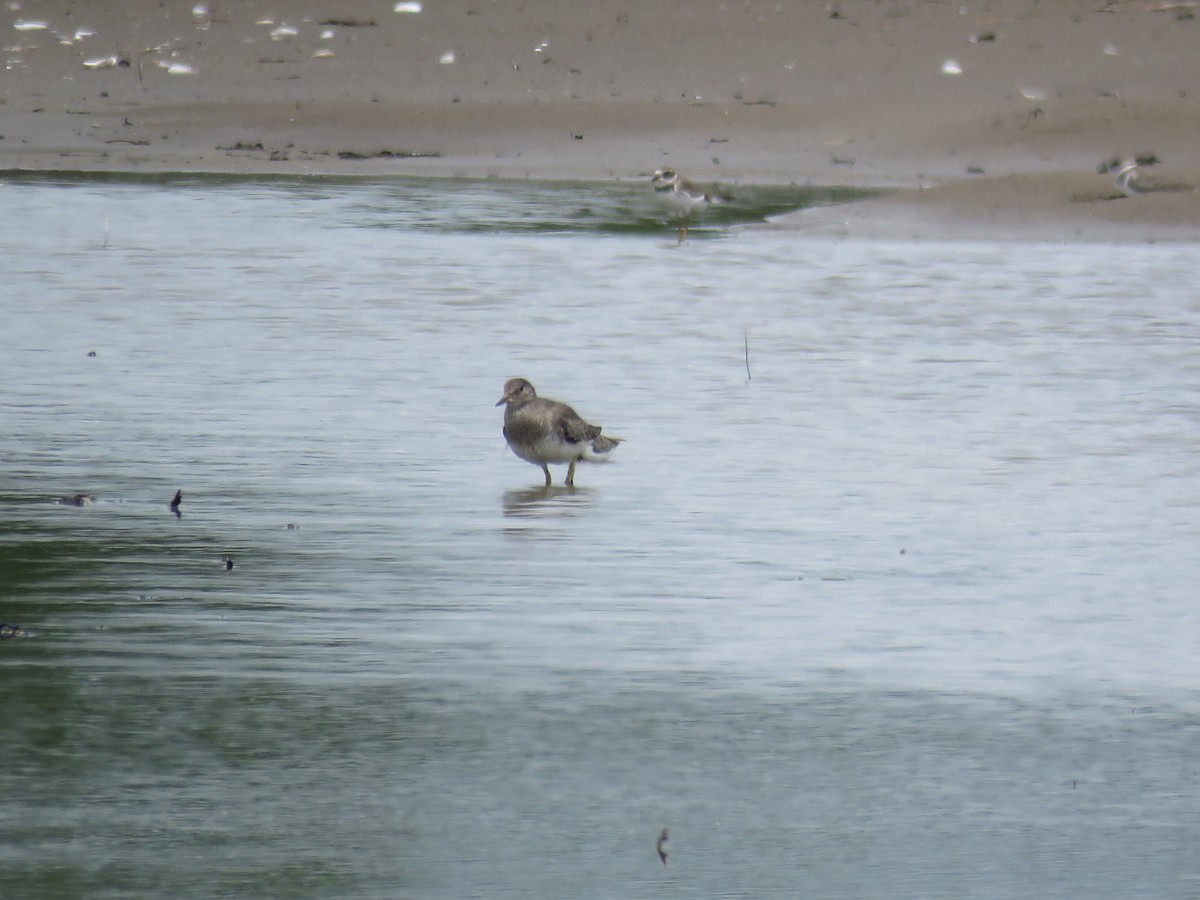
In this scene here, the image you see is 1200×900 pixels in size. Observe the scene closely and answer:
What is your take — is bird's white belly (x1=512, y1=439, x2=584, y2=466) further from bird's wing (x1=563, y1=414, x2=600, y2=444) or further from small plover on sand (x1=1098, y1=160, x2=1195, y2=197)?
small plover on sand (x1=1098, y1=160, x2=1195, y2=197)

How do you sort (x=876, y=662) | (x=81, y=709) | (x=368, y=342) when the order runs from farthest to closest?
(x=368, y=342)
(x=876, y=662)
(x=81, y=709)

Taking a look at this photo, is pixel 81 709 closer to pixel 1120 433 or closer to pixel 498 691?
pixel 498 691

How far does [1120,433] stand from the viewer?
10086 mm

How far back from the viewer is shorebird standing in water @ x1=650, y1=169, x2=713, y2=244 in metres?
20.0

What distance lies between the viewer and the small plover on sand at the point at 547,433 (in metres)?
9.14

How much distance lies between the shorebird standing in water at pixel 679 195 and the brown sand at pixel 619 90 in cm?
129

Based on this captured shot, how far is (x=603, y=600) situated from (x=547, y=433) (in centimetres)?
207

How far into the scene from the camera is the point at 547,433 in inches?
358

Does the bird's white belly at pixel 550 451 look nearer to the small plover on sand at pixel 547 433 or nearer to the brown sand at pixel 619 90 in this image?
the small plover on sand at pixel 547 433

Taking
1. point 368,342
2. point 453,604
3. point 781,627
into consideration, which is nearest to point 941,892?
point 781,627

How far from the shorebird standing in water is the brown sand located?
1290mm

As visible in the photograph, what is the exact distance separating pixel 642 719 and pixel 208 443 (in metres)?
4.23

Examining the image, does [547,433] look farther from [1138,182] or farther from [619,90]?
[619,90]

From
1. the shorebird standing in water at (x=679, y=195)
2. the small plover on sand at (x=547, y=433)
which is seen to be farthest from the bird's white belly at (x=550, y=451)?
the shorebird standing in water at (x=679, y=195)
